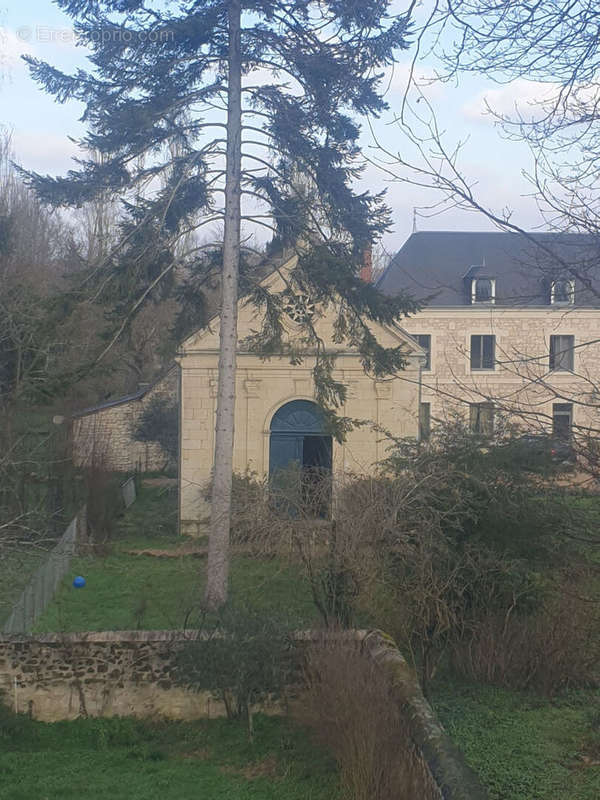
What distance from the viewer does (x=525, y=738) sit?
8211mm

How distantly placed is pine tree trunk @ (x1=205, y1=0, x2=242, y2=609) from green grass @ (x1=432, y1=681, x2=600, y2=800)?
4608mm

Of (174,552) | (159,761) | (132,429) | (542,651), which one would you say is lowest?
(159,761)

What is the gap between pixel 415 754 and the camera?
6.61 metres

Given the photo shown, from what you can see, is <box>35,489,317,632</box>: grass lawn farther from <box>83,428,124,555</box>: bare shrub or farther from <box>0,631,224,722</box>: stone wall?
<box>0,631,224,722</box>: stone wall

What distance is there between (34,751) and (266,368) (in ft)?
39.4

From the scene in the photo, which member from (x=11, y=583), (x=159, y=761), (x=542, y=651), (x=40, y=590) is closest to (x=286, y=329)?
(x=40, y=590)

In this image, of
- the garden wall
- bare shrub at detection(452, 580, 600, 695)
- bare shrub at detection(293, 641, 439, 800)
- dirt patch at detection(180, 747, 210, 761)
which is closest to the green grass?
bare shrub at detection(452, 580, 600, 695)

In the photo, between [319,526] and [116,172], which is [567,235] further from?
[116,172]

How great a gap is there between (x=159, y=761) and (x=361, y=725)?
2.94 meters

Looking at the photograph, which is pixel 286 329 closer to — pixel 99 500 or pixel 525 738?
pixel 99 500

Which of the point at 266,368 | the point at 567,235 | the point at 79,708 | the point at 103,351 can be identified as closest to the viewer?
the point at 567,235

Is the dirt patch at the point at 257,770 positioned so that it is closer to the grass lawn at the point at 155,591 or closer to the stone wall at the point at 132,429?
the grass lawn at the point at 155,591

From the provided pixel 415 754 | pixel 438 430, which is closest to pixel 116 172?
pixel 438 430

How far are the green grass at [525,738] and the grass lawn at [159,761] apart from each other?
1473mm
